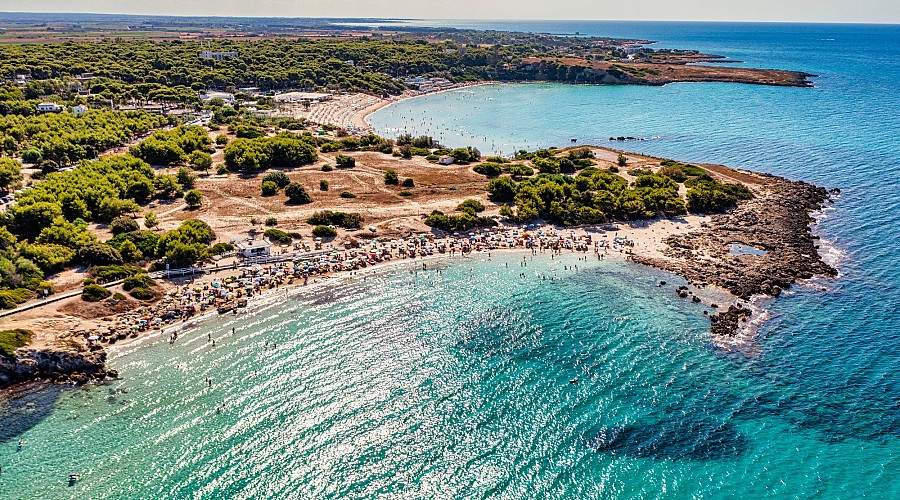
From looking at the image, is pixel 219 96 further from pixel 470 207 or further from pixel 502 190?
pixel 470 207

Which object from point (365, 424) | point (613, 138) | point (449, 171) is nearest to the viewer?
point (365, 424)

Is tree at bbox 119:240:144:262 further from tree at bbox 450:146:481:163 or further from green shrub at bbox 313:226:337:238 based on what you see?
tree at bbox 450:146:481:163

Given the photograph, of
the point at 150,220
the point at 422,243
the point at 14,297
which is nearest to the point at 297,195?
the point at 150,220

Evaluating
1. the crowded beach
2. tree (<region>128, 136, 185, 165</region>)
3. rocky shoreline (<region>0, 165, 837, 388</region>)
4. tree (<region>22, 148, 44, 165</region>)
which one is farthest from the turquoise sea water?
tree (<region>22, 148, 44, 165</region>)

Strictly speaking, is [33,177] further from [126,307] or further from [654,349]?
[654,349]

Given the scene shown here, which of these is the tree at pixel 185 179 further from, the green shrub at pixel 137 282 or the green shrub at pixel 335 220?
the green shrub at pixel 137 282

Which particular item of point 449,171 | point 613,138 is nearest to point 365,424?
point 449,171
